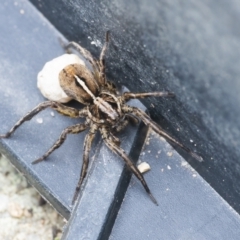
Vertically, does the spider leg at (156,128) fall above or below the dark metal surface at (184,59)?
below

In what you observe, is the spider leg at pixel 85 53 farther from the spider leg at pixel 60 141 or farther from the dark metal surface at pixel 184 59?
the spider leg at pixel 60 141

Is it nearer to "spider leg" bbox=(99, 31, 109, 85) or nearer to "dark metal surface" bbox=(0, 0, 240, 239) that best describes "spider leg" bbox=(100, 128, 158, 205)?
"dark metal surface" bbox=(0, 0, 240, 239)

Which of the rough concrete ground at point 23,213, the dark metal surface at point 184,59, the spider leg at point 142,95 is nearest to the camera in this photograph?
the dark metal surface at point 184,59

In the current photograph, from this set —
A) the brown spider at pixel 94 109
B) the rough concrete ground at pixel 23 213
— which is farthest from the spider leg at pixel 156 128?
the rough concrete ground at pixel 23 213

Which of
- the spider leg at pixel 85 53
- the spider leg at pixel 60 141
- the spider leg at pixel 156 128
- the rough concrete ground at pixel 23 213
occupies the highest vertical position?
the spider leg at pixel 156 128

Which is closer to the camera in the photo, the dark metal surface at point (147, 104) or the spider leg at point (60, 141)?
the dark metal surface at point (147, 104)

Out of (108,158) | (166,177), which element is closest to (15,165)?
(108,158)

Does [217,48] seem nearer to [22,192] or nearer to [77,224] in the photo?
[77,224]
